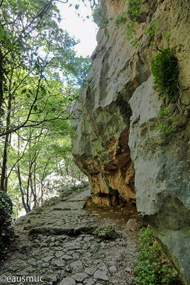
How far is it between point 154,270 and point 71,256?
277cm

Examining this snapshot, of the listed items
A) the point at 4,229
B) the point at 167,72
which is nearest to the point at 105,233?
the point at 4,229

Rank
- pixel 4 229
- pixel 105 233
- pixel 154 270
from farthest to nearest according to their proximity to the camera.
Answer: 1. pixel 105 233
2. pixel 4 229
3. pixel 154 270

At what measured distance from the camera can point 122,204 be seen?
33.0 ft

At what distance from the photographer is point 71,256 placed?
5527 millimetres

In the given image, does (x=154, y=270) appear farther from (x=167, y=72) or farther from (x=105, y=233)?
(x=167, y=72)

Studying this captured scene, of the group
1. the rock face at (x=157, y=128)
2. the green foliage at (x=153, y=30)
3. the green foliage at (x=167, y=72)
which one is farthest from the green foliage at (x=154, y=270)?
the green foliage at (x=153, y=30)

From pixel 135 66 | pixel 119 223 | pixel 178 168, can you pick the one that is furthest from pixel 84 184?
pixel 178 168

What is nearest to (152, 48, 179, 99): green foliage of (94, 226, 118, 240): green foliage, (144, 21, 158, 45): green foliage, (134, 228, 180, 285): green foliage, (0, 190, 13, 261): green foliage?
(144, 21, 158, 45): green foliage

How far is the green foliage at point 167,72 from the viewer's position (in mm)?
3586

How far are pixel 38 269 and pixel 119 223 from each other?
14.2 feet

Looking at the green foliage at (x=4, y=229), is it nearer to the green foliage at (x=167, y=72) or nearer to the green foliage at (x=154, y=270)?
the green foliage at (x=154, y=270)

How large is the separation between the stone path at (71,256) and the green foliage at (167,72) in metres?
4.69

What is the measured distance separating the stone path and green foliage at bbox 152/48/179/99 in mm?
4694

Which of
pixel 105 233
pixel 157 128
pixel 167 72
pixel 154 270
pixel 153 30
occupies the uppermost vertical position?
pixel 153 30
